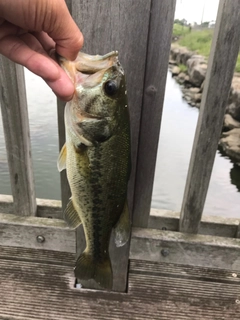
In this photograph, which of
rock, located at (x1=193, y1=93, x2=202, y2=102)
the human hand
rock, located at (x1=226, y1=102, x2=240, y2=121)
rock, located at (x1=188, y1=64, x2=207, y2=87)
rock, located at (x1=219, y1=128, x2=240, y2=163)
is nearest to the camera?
the human hand

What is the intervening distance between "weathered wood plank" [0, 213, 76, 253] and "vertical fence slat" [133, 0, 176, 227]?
21.3 inches

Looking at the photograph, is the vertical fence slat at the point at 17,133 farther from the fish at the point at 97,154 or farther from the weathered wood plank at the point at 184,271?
the weathered wood plank at the point at 184,271

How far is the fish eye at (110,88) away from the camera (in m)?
1.41

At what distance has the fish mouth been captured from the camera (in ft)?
4.43

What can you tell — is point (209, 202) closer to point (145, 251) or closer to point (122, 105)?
point (145, 251)

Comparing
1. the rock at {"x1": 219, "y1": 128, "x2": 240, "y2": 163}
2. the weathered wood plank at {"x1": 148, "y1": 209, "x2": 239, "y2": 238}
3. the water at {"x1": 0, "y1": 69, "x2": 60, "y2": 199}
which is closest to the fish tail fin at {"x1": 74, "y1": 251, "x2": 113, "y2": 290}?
the weathered wood plank at {"x1": 148, "y1": 209, "x2": 239, "y2": 238}

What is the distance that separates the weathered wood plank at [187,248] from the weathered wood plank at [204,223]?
0.24m

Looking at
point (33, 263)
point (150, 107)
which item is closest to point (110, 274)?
point (33, 263)

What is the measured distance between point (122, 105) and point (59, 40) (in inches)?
16.3

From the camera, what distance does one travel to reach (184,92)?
14.6 metres

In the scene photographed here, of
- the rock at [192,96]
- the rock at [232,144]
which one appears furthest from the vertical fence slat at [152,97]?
the rock at [192,96]

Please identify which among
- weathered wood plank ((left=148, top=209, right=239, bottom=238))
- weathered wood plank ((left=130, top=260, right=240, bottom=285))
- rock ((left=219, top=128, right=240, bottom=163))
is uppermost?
weathered wood plank ((left=148, top=209, right=239, bottom=238))

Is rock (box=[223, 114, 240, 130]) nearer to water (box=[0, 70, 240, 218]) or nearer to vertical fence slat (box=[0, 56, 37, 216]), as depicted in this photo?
water (box=[0, 70, 240, 218])

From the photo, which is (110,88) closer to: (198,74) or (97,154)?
(97,154)
